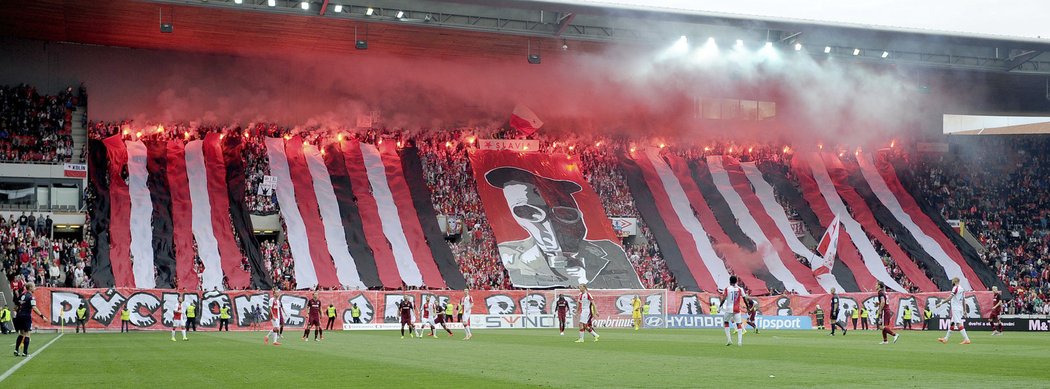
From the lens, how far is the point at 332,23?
55.1m

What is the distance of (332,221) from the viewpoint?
196 ft

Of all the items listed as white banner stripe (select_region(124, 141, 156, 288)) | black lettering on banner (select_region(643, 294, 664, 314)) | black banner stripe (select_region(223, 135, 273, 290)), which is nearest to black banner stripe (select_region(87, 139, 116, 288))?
white banner stripe (select_region(124, 141, 156, 288))

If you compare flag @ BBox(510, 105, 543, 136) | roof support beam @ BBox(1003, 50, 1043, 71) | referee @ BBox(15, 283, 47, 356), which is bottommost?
referee @ BBox(15, 283, 47, 356)

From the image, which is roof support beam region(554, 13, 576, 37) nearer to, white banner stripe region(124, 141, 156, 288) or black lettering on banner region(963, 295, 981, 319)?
white banner stripe region(124, 141, 156, 288)

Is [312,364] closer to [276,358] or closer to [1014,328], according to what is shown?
[276,358]

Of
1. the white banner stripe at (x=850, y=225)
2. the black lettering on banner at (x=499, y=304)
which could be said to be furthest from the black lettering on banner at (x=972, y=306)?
the black lettering on banner at (x=499, y=304)

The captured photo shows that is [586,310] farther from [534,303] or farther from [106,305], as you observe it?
[106,305]

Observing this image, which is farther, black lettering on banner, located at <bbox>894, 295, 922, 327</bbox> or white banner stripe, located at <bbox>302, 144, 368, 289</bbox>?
white banner stripe, located at <bbox>302, 144, 368, 289</bbox>

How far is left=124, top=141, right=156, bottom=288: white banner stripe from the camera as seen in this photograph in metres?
52.0

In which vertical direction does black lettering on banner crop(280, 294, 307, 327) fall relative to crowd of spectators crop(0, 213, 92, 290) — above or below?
below

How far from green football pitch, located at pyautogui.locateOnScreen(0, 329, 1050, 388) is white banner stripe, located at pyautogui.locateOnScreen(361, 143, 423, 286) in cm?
2586

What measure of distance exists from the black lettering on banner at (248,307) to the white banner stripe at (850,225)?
31298 millimetres

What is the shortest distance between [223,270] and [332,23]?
13.3m

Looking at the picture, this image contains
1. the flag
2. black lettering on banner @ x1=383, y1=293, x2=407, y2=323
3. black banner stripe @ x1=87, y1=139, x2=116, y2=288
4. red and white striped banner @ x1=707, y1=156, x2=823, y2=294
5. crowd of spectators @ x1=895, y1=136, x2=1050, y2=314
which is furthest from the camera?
the flag
